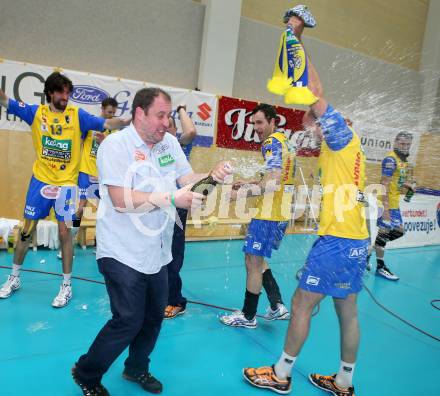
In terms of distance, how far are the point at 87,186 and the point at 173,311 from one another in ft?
8.05

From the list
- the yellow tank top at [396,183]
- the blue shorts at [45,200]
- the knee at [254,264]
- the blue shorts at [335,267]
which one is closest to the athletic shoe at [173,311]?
the knee at [254,264]

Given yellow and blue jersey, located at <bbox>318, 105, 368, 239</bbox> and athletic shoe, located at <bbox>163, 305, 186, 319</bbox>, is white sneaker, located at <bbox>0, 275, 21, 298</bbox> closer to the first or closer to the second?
athletic shoe, located at <bbox>163, 305, 186, 319</bbox>

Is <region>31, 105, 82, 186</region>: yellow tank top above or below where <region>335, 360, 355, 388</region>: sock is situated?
above

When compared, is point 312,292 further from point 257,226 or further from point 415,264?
point 415,264

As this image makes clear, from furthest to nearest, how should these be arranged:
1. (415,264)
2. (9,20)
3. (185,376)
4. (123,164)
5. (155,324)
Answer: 1. (415,264)
2. (9,20)
3. (185,376)
4. (155,324)
5. (123,164)

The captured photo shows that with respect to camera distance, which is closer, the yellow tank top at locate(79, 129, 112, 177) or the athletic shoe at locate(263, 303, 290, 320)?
the athletic shoe at locate(263, 303, 290, 320)

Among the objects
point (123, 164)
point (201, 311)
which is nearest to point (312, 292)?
point (123, 164)

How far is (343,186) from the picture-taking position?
2.54 m

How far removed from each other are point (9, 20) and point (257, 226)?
552cm

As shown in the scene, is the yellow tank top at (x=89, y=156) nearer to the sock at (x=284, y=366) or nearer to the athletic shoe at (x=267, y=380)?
the athletic shoe at (x=267, y=380)

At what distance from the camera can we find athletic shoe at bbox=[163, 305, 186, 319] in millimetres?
3881

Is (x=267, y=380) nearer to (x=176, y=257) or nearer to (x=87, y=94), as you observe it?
(x=176, y=257)

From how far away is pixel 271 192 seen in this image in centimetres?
356

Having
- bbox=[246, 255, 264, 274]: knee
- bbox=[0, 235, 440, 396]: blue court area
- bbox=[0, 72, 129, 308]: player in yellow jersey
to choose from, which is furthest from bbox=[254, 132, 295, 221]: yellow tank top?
bbox=[0, 72, 129, 308]: player in yellow jersey
